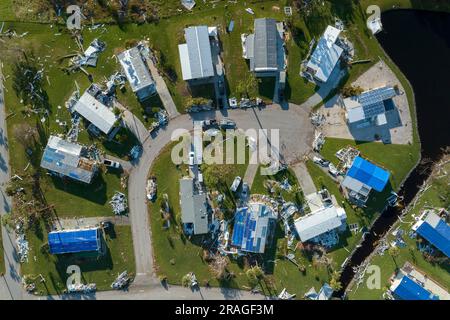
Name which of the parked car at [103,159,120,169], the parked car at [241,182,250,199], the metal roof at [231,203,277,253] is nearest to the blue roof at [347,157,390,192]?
the metal roof at [231,203,277,253]

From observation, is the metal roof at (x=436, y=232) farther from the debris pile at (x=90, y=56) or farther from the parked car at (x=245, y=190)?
the debris pile at (x=90, y=56)

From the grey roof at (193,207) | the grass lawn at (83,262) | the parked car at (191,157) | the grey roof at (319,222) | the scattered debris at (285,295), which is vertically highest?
the parked car at (191,157)

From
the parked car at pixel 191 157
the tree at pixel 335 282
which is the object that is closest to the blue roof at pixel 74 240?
the parked car at pixel 191 157

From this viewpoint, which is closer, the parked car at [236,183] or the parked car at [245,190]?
the parked car at [236,183]

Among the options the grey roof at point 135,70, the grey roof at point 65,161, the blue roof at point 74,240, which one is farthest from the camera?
the blue roof at point 74,240

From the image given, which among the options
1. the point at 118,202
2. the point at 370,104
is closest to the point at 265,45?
the point at 370,104

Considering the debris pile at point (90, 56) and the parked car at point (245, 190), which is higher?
the debris pile at point (90, 56)

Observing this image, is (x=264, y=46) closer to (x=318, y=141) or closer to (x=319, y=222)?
(x=318, y=141)
